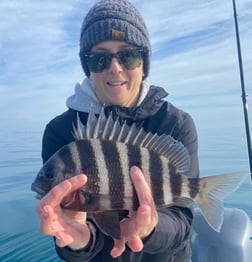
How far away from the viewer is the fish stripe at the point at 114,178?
5.60 feet

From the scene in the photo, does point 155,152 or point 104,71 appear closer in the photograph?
point 155,152

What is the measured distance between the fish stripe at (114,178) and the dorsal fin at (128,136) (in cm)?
13

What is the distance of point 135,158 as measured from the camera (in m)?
1.81

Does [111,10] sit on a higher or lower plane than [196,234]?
higher

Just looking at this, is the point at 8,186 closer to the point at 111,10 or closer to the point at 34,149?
the point at 111,10

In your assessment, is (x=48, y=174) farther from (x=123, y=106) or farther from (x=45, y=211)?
(x=123, y=106)

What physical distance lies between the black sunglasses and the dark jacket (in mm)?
287

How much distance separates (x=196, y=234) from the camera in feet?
10.9

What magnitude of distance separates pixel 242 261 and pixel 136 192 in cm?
169

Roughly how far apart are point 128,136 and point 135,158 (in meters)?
0.14

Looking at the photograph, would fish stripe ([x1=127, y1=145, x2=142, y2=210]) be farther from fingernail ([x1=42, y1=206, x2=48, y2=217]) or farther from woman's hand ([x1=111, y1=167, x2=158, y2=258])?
fingernail ([x1=42, y1=206, x2=48, y2=217])

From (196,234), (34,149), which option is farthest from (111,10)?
(34,149)

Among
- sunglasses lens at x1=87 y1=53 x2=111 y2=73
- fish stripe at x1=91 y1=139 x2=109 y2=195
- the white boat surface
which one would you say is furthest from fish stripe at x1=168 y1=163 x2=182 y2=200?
the white boat surface

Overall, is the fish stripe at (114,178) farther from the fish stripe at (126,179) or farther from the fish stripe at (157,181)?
the fish stripe at (157,181)
